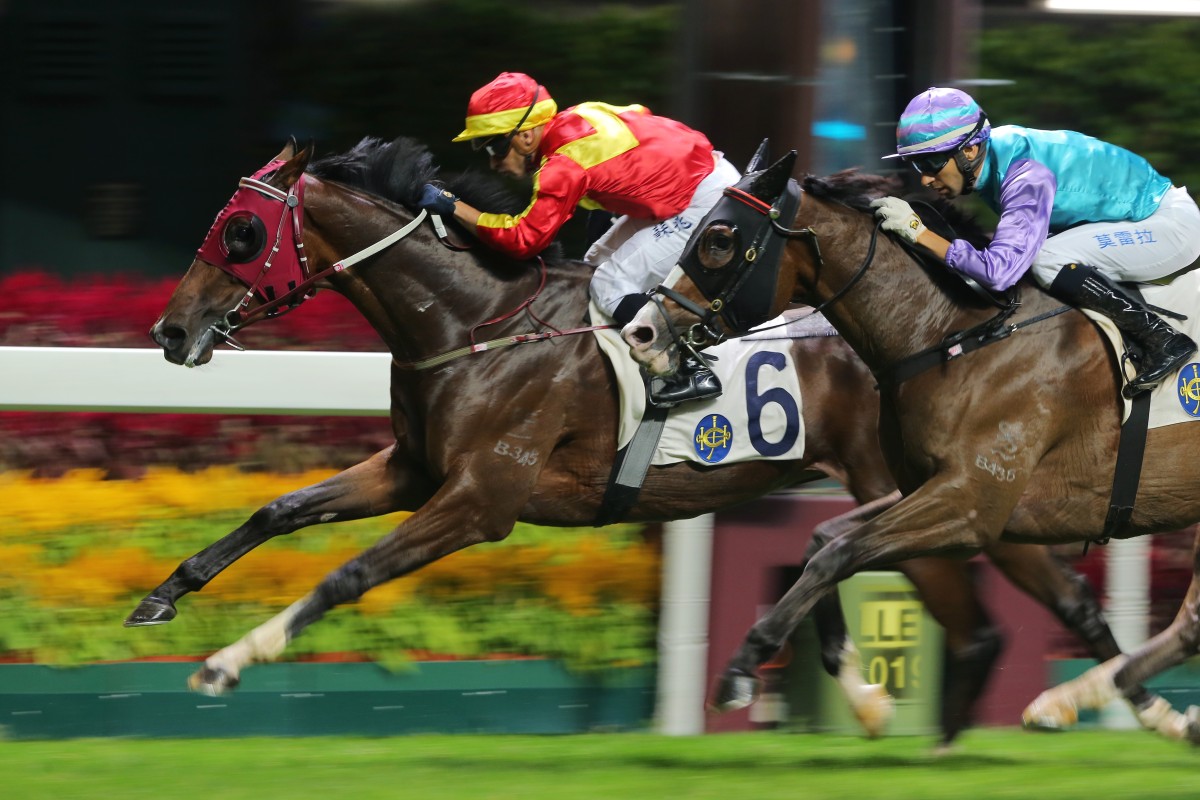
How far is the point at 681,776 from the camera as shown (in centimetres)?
520

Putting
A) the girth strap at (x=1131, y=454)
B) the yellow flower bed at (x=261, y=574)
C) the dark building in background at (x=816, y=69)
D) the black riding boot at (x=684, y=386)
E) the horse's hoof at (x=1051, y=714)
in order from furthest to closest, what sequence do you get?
the dark building in background at (x=816, y=69) → the yellow flower bed at (x=261, y=574) → the black riding boot at (x=684, y=386) → the horse's hoof at (x=1051, y=714) → the girth strap at (x=1131, y=454)

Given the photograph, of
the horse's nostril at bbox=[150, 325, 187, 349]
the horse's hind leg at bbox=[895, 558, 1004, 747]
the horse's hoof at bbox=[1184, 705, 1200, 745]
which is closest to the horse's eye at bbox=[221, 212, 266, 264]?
the horse's nostril at bbox=[150, 325, 187, 349]

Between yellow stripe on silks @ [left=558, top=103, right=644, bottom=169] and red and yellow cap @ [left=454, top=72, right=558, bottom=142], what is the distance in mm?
150

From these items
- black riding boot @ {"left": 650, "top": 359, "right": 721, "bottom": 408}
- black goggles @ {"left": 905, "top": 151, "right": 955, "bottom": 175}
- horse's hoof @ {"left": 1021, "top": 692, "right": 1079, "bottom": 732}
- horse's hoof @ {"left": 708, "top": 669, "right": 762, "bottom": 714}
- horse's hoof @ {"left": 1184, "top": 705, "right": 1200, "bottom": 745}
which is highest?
black goggles @ {"left": 905, "top": 151, "right": 955, "bottom": 175}

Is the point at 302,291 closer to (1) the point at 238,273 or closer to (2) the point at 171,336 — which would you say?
(1) the point at 238,273

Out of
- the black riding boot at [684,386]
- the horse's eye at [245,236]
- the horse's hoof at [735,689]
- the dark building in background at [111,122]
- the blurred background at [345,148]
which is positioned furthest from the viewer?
the dark building in background at [111,122]

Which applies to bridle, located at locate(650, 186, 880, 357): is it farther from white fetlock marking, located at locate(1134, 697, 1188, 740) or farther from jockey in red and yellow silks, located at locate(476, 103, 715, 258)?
white fetlock marking, located at locate(1134, 697, 1188, 740)

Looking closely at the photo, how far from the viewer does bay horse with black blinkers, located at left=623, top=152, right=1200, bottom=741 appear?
4840mm

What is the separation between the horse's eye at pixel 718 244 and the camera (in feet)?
15.9

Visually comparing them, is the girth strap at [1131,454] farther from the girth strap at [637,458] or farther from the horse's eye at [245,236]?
the horse's eye at [245,236]

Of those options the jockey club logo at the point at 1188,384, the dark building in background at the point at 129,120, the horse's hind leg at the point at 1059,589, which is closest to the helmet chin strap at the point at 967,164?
the jockey club logo at the point at 1188,384

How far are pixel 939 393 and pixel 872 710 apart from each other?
132cm

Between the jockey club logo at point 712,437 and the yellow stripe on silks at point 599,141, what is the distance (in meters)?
0.88

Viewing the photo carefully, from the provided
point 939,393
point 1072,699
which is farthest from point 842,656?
point 939,393
